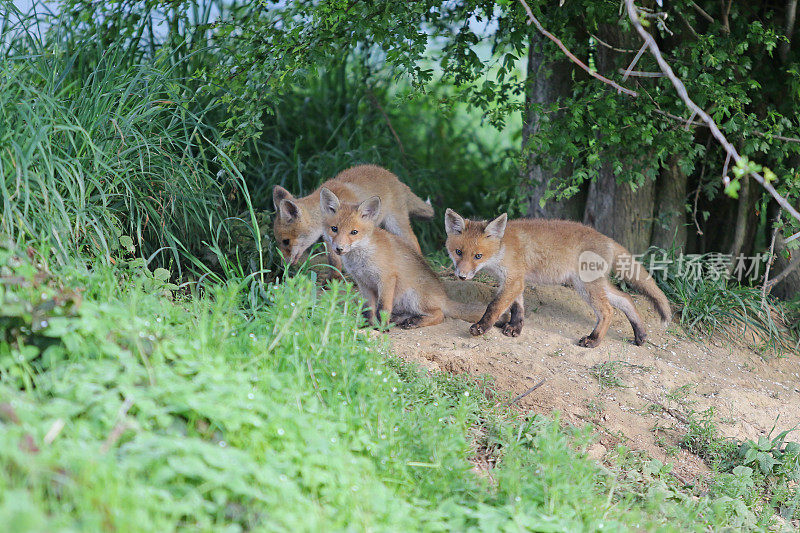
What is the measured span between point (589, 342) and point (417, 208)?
6.52 ft

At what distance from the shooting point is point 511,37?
4.78 metres

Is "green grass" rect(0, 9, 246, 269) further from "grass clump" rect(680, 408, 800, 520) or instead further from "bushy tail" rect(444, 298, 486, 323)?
"grass clump" rect(680, 408, 800, 520)

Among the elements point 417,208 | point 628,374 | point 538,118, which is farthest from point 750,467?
point 417,208

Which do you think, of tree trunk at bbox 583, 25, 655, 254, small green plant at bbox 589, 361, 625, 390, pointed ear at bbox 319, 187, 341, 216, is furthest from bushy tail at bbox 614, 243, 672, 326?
pointed ear at bbox 319, 187, 341, 216

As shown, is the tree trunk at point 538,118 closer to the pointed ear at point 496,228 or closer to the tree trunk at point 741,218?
the pointed ear at point 496,228

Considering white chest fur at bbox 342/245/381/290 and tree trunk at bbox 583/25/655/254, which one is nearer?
white chest fur at bbox 342/245/381/290

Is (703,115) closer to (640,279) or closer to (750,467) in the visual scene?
(750,467)

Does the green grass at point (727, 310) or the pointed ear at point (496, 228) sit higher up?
the pointed ear at point (496, 228)

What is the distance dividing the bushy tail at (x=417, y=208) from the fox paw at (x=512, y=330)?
155 centimetres

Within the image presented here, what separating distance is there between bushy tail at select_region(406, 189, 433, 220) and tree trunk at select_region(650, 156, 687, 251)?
1837 millimetres

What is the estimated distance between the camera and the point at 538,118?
5270 millimetres

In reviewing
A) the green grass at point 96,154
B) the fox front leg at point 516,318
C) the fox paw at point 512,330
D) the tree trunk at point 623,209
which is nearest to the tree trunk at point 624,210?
the tree trunk at point 623,209

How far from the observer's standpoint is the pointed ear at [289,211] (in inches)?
210

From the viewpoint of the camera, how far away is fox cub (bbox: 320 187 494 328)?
498 cm
